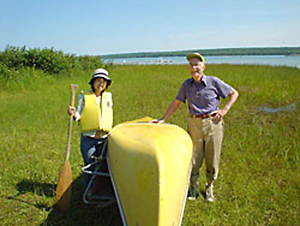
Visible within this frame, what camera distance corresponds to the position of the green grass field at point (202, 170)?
349cm

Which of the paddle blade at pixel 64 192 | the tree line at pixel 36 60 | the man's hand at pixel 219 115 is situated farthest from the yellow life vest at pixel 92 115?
the tree line at pixel 36 60

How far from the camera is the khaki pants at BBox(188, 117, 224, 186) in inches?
133

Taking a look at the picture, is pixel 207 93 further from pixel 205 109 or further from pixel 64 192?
pixel 64 192

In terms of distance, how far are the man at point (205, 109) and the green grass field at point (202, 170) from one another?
735 millimetres

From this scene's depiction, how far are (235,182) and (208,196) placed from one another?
71cm

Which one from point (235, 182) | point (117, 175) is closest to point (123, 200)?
point (117, 175)

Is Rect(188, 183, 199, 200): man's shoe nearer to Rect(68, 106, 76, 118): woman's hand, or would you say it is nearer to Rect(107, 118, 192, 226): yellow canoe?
Rect(107, 118, 192, 226): yellow canoe

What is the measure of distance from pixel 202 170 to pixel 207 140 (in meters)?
1.53

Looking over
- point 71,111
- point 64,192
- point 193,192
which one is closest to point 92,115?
point 71,111

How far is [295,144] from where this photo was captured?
5422 mm

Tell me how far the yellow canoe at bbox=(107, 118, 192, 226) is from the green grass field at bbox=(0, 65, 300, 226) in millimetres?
921

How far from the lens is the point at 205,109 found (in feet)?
11.0

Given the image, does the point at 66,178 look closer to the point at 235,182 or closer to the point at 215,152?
the point at 215,152

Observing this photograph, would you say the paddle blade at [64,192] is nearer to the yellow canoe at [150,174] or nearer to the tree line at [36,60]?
the yellow canoe at [150,174]
